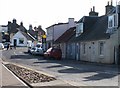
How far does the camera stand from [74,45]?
166ft

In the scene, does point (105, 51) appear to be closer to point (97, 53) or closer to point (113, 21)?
point (97, 53)

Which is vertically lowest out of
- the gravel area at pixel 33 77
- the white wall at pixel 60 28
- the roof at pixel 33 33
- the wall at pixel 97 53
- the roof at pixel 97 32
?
the gravel area at pixel 33 77

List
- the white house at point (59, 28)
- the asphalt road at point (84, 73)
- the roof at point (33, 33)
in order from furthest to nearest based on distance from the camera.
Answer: the roof at point (33, 33)
the white house at point (59, 28)
the asphalt road at point (84, 73)

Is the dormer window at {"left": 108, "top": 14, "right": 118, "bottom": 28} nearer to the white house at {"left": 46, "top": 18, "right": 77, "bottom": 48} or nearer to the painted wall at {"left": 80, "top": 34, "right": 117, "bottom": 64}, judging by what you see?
the painted wall at {"left": 80, "top": 34, "right": 117, "bottom": 64}

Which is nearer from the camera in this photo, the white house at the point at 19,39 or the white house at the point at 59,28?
the white house at the point at 59,28

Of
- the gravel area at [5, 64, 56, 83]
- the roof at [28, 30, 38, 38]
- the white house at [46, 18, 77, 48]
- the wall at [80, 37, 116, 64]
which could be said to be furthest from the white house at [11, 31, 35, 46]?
the gravel area at [5, 64, 56, 83]

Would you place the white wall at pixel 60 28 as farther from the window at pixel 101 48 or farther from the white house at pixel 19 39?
the white house at pixel 19 39

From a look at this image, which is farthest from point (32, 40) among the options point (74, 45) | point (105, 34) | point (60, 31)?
point (105, 34)

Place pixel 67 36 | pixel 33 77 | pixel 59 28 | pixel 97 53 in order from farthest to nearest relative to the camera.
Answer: pixel 59 28 < pixel 67 36 < pixel 97 53 < pixel 33 77

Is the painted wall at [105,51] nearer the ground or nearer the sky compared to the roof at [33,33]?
nearer the ground

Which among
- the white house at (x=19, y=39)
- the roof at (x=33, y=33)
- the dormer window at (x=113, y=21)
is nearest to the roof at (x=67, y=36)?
the dormer window at (x=113, y=21)

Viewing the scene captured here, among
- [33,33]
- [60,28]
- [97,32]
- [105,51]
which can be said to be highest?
[33,33]

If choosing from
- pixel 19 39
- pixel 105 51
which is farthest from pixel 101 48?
pixel 19 39

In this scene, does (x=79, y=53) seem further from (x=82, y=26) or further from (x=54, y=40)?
(x=54, y=40)
